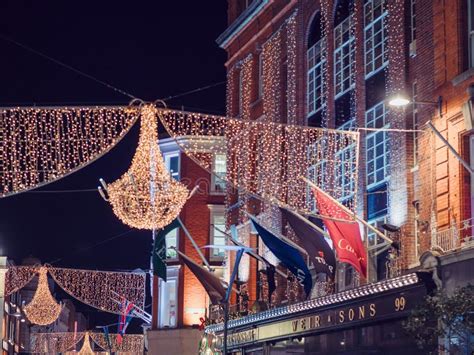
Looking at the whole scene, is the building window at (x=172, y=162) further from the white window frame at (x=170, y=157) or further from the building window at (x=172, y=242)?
the building window at (x=172, y=242)

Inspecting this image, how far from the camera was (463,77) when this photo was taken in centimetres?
2991

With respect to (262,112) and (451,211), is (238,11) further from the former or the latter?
(451,211)

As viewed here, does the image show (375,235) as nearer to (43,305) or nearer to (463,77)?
(463,77)

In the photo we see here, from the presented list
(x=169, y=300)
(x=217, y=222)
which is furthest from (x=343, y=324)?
(x=169, y=300)

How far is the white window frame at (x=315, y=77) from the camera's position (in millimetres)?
42938

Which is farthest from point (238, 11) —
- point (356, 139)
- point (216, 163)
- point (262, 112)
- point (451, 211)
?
point (451, 211)

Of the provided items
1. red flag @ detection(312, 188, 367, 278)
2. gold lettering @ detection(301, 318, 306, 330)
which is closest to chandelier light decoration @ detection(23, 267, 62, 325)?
gold lettering @ detection(301, 318, 306, 330)

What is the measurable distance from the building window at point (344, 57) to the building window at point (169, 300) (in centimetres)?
2610

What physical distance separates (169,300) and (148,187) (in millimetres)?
34909

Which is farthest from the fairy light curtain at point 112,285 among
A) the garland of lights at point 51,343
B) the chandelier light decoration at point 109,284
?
the garland of lights at point 51,343

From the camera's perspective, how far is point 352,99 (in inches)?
1538

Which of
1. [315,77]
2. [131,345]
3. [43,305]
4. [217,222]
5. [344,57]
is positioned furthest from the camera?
[131,345]

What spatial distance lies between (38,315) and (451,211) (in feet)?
131

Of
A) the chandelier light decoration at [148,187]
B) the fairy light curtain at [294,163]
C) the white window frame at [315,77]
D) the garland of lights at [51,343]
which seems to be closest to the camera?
the chandelier light decoration at [148,187]
